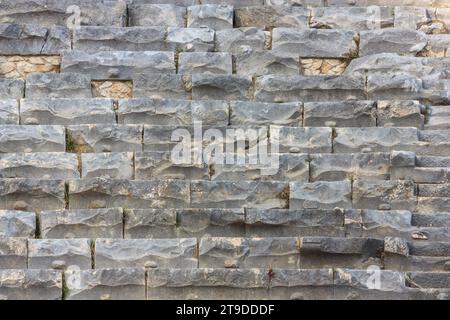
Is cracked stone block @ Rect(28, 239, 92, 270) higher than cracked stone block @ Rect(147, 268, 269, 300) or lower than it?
higher

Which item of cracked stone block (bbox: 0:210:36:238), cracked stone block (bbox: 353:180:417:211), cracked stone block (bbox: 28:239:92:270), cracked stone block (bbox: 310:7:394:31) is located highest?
cracked stone block (bbox: 310:7:394:31)

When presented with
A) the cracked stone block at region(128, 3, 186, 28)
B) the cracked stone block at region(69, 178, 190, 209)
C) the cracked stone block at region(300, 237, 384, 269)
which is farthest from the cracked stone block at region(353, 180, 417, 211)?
the cracked stone block at region(128, 3, 186, 28)

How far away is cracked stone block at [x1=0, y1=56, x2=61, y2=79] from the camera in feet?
43.7

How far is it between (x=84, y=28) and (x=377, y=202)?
3.57 m

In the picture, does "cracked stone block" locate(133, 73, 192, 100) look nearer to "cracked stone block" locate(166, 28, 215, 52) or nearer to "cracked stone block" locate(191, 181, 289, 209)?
"cracked stone block" locate(166, 28, 215, 52)

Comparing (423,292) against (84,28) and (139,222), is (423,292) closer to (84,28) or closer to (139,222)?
(139,222)

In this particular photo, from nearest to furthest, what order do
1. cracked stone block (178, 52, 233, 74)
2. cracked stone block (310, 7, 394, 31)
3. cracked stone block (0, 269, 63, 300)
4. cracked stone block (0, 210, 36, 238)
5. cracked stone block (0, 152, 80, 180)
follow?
cracked stone block (0, 269, 63, 300) < cracked stone block (0, 210, 36, 238) < cracked stone block (0, 152, 80, 180) < cracked stone block (178, 52, 233, 74) < cracked stone block (310, 7, 394, 31)

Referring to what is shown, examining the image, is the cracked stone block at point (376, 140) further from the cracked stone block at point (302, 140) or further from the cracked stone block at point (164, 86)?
the cracked stone block at point (164, 86)

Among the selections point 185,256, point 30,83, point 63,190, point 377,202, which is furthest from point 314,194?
point 30,83

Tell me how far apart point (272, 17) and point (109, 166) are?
2818 mm

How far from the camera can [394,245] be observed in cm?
1127

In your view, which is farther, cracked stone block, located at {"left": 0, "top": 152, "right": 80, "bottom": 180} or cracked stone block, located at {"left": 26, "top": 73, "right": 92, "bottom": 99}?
cracked stone block, located at {"left": 26, "top": 73, "right": 92, "bottom": 99}

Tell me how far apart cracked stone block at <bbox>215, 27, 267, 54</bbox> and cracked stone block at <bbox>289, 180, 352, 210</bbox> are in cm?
214

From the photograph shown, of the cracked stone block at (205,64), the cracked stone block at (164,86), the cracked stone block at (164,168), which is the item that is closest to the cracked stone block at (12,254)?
the cracked stone block at (164,168)
